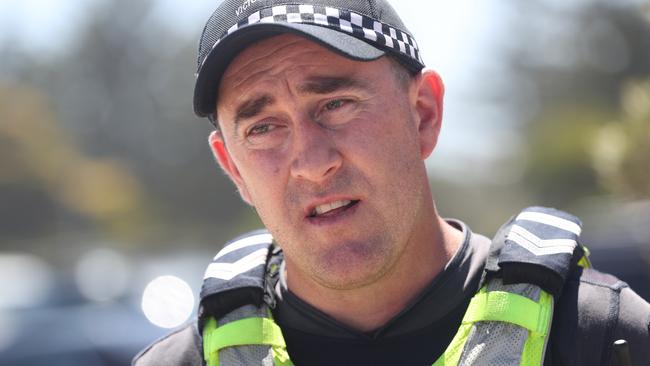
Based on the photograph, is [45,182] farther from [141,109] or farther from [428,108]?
[428,108]

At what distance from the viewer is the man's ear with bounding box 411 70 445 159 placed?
2930 mm

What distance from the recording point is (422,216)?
2895 millimetres

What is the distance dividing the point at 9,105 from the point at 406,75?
81.6 ft

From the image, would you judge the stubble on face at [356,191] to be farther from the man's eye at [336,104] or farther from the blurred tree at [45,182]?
the blurred tree at [45,182]

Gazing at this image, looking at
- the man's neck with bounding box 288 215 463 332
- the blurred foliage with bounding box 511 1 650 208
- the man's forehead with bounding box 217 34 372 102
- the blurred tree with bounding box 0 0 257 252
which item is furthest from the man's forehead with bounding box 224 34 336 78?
the blurred tree with bounding box 0 0 257 252

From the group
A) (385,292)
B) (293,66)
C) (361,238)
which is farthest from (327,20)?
(385,292)

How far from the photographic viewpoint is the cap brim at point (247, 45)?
2.64 m

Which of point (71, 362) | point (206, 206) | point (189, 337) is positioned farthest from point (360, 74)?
point (206, 206)

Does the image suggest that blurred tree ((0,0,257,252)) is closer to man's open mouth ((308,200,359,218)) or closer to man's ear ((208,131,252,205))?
man's ear ((208,131,252,205))

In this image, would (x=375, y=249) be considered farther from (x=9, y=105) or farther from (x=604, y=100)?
(x=604, y=100)

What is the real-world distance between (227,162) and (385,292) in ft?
1.99

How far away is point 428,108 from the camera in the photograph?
2.97m

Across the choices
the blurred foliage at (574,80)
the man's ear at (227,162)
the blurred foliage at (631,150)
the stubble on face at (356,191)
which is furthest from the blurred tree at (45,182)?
the stubble on face at (356,191)

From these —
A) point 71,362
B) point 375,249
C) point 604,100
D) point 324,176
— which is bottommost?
point 71,362
